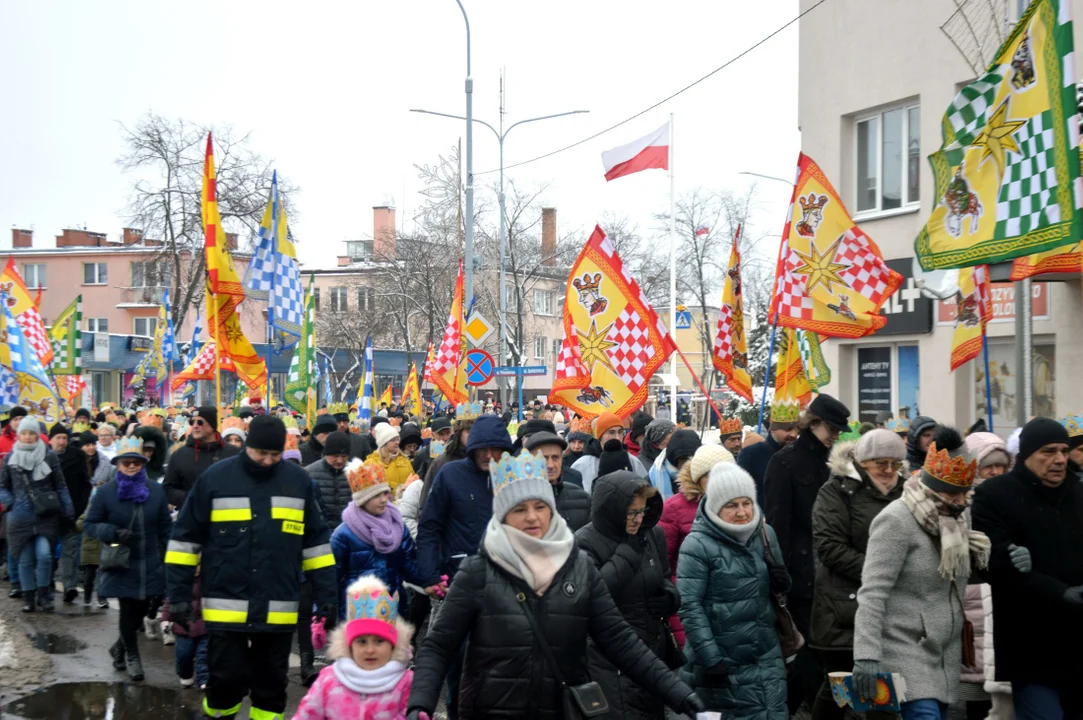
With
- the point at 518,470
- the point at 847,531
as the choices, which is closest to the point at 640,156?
the point at 847,531

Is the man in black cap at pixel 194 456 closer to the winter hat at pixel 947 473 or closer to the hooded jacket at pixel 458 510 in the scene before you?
the hooded jacket at pixel 458 510

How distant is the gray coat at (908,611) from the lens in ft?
18.8

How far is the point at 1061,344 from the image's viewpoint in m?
15.0

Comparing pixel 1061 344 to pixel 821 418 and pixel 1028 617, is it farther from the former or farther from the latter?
pixel 1028 617

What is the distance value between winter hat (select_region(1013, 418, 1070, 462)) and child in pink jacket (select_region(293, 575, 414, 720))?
10.0 feet

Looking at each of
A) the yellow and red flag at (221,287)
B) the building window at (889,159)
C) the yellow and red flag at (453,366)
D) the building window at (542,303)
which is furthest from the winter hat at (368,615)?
the building window at (542,303)

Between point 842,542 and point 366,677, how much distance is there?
266cm

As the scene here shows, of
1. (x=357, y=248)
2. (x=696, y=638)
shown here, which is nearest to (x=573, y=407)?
(x=696, y=638)

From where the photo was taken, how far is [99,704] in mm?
9039

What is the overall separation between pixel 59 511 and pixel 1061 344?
11.8 metres

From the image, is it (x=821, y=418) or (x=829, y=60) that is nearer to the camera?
(x=821, y=418)

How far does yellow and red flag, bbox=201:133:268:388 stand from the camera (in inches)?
533

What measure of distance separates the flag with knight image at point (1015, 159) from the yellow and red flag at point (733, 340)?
21.3 ft

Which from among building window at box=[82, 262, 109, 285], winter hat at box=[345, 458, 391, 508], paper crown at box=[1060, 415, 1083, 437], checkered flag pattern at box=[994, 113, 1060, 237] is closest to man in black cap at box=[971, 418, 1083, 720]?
paper crown at box=[1060, 415, 1083, 437]
